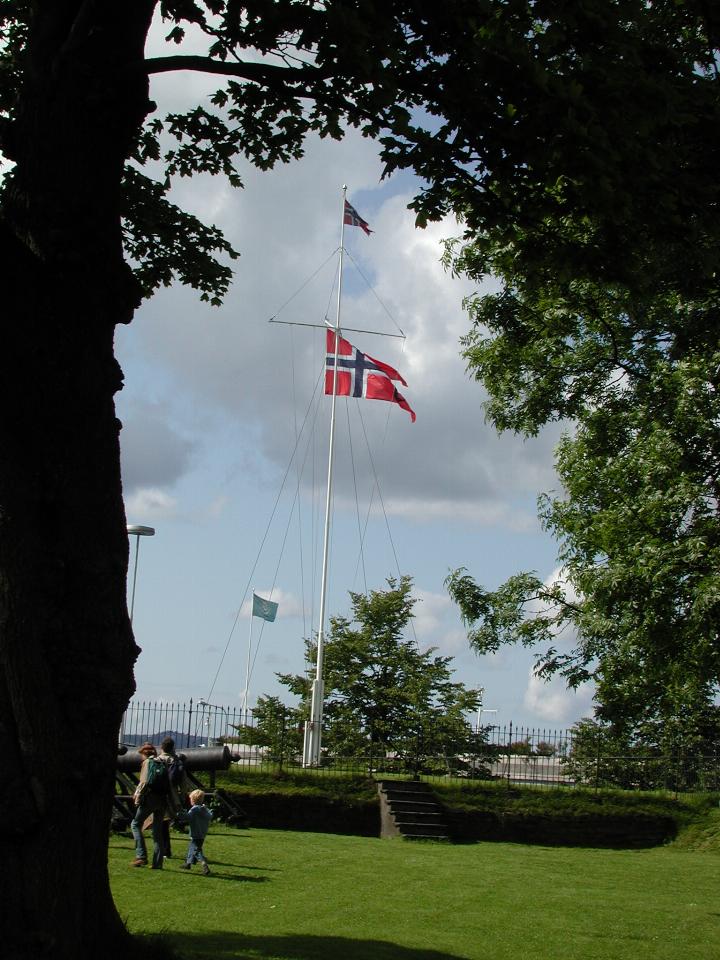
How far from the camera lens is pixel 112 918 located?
24.5 feet

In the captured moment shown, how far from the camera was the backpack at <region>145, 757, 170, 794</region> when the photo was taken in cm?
1479

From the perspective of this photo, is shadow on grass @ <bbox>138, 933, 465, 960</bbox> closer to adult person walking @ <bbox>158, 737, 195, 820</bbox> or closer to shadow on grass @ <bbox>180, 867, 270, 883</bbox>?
shadow on grass @ <bbox>180, 867, 270, 883</bbox>

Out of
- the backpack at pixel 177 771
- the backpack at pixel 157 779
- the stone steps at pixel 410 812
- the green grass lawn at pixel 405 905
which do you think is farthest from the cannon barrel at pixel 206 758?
the stone steps at pixel 410 812

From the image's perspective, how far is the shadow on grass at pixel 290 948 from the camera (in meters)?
9.16

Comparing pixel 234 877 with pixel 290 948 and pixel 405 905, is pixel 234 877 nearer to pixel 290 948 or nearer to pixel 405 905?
pixel 405 905

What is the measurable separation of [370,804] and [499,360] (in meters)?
10.8

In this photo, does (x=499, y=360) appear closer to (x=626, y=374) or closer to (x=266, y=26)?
(x=626, y=374)

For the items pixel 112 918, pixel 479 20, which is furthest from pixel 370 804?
pixel 479 20

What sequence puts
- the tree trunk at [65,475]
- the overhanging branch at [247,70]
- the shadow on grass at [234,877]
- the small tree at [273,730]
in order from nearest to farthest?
the tree trunk at [65,475], the overhanging branch at [247,70], the shadow on grass at [234,877], the small tree at [273,730]

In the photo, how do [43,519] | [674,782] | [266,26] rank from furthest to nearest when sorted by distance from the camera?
[674,782]
[266,26]
[43,519]

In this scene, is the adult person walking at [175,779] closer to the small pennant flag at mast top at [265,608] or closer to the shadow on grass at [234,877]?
the shadow on grass at [234,877]

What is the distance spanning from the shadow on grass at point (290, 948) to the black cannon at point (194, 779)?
7.70 m

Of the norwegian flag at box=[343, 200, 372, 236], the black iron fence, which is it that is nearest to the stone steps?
the black iron fence

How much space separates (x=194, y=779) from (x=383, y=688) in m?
21.0
